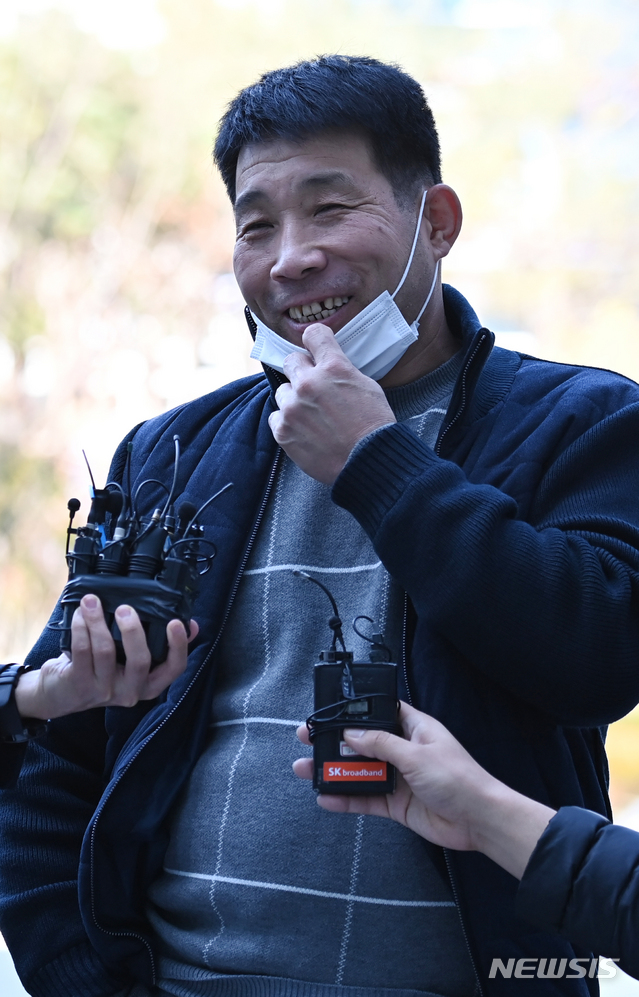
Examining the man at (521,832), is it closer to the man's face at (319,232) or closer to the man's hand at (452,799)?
the man's hand at (452,799)

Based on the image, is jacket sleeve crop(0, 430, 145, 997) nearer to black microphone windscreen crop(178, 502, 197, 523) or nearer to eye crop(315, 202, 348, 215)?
black microphone windscreen crop(178, 502, 197, 523)

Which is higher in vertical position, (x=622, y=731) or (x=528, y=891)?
(x=528, y=891)

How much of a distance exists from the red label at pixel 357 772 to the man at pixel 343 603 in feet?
0.58

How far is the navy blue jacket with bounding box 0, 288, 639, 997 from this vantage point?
3.37 ft

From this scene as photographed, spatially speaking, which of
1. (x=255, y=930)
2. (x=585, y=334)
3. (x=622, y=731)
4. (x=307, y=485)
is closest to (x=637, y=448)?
(x=307, y=485)

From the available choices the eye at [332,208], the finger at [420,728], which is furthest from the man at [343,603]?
the finger at [420,728]

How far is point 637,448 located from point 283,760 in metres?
0.59

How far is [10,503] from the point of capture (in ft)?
15.4

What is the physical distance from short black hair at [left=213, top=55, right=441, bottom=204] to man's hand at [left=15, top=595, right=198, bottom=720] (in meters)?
0.76

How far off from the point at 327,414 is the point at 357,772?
431 millimetres

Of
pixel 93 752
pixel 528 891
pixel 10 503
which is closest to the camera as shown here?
pixel 528 891

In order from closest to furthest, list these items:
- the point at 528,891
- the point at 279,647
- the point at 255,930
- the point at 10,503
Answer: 1. the point at 528,891
2. the point at 255,930
3. the point at 279,647
4. the point at 10,503

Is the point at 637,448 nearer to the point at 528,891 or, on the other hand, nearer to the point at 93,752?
the point at 528,891

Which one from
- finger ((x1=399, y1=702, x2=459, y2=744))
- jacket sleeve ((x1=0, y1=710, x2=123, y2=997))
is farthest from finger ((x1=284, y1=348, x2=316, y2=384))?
jacket sleeve ((x1=0, y1=710, x2=123, y2=997))
